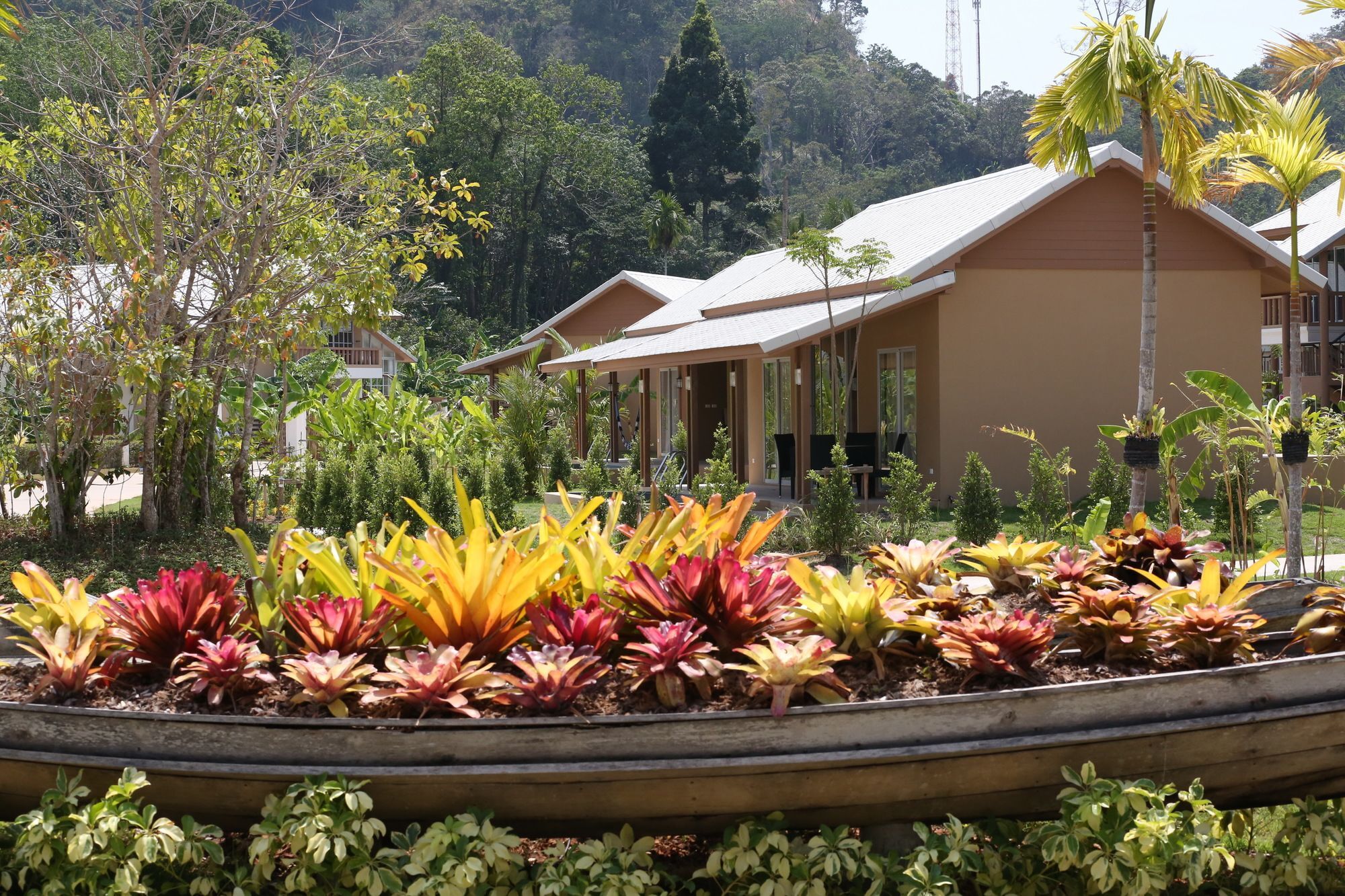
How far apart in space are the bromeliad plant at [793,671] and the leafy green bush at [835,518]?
8801 mm

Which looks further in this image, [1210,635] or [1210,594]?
[1210,594]

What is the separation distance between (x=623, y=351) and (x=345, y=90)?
29.7 feet

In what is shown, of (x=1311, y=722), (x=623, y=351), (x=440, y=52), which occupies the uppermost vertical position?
(x=440, y=52)

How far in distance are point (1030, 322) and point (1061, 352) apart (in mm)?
653

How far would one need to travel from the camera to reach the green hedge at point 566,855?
346cm

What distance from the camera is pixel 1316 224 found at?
3148cm

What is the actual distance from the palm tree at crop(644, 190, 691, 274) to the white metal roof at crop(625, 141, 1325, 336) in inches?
1098

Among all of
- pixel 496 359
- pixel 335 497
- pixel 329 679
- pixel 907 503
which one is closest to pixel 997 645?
pixel 329 679

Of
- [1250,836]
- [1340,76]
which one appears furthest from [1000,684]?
[1340,76]

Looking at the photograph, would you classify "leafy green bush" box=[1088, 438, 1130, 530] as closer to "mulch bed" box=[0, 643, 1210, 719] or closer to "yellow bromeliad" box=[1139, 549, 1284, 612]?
"yellow bromeliad" box=[1139, 549, 1284, 612]

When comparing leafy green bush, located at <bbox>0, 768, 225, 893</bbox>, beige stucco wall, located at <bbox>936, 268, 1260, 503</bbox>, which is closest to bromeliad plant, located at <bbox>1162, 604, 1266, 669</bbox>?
leafy green bush, located at <bbox>0, 768, 225, 893</bbox>

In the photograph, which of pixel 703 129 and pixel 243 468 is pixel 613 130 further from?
pixel 243 468

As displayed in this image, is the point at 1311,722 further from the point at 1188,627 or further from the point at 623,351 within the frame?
the point at 623,351

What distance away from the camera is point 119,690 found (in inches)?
159
